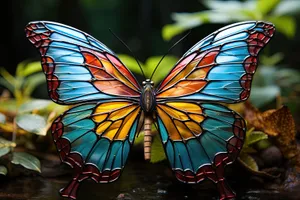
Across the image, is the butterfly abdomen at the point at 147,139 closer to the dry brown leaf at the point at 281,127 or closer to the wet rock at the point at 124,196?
the wet rock at the point at 124,196

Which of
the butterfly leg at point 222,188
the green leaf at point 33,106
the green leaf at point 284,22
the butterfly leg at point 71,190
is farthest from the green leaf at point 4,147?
the green leaf at point 284,22

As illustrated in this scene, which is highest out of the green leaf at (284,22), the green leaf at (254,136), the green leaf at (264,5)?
the green leaf at (264,5)

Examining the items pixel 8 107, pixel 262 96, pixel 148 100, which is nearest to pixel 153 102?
pixel 148 100

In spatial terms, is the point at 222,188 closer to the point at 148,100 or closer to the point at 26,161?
the point at 148,100

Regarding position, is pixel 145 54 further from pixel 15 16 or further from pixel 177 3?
pixel 15 16

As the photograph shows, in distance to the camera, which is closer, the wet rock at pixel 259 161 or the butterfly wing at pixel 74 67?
the butterfly wing at pixel 74 67

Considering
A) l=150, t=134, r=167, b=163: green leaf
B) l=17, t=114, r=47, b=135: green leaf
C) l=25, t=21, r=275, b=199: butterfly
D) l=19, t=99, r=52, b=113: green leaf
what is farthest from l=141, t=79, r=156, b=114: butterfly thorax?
l=19, t=99, r=52, b=113: green leaf
